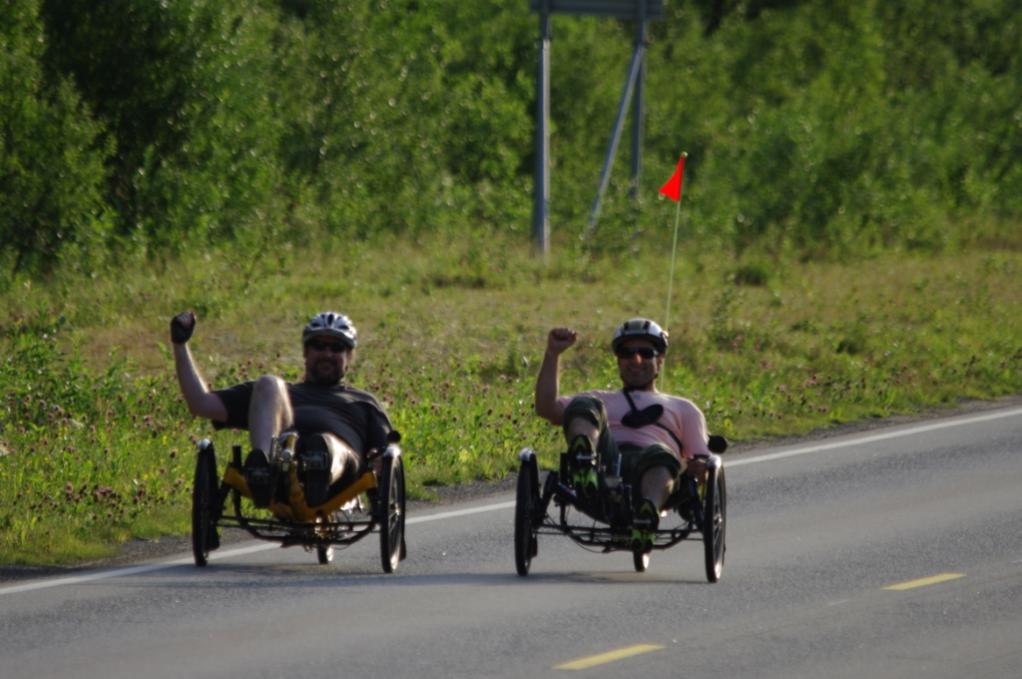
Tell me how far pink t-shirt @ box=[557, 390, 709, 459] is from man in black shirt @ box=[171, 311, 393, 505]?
1.17 meters

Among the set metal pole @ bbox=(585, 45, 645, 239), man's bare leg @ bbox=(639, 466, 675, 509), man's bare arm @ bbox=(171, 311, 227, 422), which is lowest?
man's bare leg @ bbox=(639, 466, 675, 509)

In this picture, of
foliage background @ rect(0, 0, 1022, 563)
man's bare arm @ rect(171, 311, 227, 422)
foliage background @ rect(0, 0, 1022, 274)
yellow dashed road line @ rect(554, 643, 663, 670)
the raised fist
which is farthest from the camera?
foliage background @ rect(0, 0, 1022, 274)

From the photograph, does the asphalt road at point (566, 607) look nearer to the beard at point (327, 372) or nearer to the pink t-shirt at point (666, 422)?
the pink t-shirt at point (666, 422)

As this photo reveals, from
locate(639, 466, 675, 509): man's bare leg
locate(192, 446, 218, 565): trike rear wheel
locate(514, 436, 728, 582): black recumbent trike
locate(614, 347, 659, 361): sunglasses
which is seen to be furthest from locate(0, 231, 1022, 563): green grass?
locate(639, 466, 675, 509): man's bare leg

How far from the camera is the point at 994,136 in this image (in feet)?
131

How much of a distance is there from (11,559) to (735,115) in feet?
117

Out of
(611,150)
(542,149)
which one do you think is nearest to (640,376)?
(542,149)

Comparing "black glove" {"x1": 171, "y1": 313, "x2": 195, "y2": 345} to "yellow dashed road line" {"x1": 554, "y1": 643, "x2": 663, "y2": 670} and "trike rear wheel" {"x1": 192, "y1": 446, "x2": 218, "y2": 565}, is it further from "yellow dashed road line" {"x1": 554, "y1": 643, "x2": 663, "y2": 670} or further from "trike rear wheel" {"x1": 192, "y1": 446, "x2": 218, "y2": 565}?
"yellow dashed road line" {"x1": 554, "y1": 643, "x2": 663, "y2": 670}

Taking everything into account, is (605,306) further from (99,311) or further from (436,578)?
(436,578)

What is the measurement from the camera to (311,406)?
1090cm

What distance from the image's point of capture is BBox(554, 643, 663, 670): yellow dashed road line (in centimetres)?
843

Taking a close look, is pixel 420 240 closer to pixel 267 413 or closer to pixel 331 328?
pixel 331 328

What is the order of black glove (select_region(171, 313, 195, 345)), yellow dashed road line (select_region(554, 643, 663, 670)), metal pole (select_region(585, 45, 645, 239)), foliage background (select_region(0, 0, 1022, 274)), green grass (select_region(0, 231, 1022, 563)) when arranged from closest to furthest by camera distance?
1. yellow dashed road line (select_region(554, 643, 663, 670))
2. black glove (select_region(171, 313, 195, 345))
3. green grass (select_region(0, 231, 1022, 563))
4. foliage background (select_region(0, 0, 1022, 274))
5. metal pole (select_region(585, 45, 645, 239))

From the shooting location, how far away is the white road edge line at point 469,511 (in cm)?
1043
